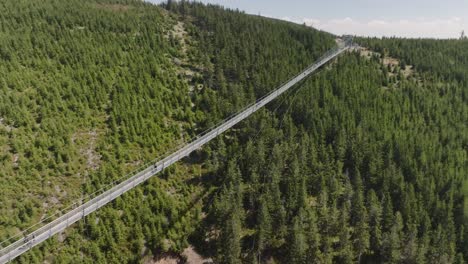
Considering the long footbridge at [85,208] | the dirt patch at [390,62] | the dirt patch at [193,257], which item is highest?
the dirt patch at [390,62]

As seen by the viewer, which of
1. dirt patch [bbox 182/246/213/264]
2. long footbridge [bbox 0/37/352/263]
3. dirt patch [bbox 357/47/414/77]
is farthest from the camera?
dirt patch [bbox 357/47/414/77]

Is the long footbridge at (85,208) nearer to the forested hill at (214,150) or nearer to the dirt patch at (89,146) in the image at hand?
the forested hill at (214,150)

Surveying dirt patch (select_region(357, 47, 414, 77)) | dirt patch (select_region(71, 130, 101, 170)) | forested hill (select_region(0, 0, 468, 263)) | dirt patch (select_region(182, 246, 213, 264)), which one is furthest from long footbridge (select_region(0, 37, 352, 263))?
dirt patch (select_region(357, 47, 414, 77))

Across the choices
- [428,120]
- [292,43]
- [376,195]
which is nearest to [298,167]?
[376,195]

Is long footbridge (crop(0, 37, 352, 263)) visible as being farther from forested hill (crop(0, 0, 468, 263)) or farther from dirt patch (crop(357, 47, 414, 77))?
dirt patch (crop(357, 47, 414, 77))

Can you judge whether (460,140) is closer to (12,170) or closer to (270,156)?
(270,156)

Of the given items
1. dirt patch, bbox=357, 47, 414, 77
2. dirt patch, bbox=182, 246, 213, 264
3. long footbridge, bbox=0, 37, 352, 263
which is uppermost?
dirt patch, bbox=357, 47, 414, 77

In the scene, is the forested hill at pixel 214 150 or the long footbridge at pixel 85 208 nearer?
the long footbridge at pixel 85 208

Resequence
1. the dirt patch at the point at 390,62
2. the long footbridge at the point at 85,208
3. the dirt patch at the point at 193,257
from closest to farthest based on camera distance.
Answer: the long footbridge at the point at 85,208 → the dirt patch at the point at 193,257 → the dirt patch at the point at 390,62

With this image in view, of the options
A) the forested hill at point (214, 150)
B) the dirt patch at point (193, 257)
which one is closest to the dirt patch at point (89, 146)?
the forested hill at point (214, 150)
